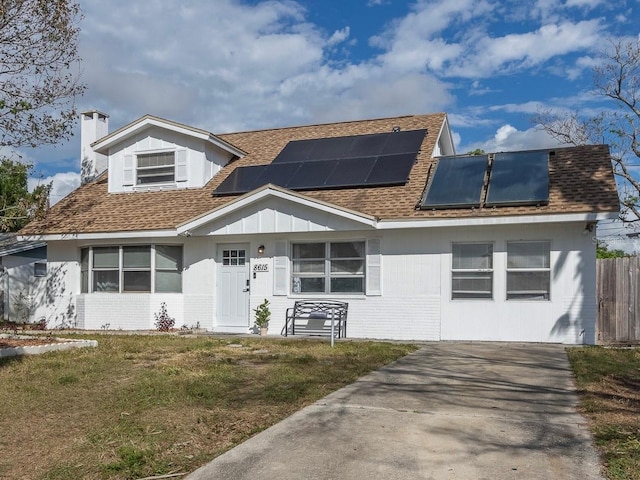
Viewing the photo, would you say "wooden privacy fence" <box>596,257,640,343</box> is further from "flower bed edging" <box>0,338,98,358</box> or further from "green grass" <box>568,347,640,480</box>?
"flower bed edging" <box>0,338,98,358</box>

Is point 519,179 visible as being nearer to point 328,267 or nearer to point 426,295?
point 426,295

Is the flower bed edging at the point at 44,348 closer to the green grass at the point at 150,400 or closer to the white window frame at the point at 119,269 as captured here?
the green grass at the point at 150,400

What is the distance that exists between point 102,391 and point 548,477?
553 cm

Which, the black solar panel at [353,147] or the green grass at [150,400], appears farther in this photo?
the black solar panel at [353,147]

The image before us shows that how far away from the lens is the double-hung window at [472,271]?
45.2ft

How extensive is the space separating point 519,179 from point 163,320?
958 cm

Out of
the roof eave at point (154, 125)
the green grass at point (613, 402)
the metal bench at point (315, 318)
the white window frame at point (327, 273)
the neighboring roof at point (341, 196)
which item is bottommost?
the green grass at point (613, 402)

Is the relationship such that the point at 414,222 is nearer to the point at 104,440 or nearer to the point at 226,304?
the point at 226,304

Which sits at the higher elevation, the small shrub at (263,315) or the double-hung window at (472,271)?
the double-hung window at (472,271)

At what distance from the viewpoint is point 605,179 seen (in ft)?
44.0

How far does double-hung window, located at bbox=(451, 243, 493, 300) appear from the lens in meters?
13.8

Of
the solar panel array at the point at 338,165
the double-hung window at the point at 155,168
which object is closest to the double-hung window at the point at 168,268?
the solar panel array at the point at 338,165

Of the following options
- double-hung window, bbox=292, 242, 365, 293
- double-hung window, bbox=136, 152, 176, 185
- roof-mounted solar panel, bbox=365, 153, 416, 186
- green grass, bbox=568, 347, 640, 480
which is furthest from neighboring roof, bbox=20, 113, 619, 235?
green grass, bbox=568, 347, 640, 480

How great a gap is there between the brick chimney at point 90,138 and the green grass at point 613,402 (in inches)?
614
